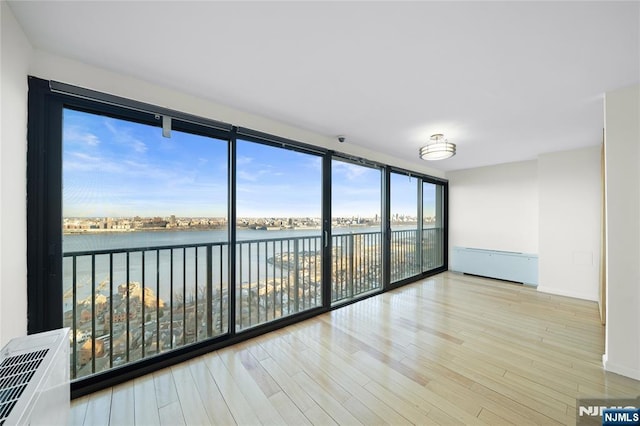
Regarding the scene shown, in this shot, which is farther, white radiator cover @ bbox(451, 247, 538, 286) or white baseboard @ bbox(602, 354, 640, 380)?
white radiator cover @ bbox(451, 247, 538, 286)

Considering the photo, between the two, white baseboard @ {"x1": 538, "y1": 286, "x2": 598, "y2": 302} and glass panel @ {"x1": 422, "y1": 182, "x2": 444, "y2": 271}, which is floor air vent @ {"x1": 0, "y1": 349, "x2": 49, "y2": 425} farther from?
white baseboard @ {"x1": 538, "y1": 286, "x2": 598, "y2": 302}

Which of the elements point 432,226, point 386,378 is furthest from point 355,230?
point 432,226

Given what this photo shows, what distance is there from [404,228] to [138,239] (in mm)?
4261

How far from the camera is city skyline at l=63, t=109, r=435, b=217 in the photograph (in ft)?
5.80

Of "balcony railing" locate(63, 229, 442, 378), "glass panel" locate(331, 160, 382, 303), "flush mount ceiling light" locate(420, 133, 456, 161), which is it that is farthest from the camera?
"glass panel" locate(331, 160, 382, 303)

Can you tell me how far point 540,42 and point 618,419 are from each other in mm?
2462

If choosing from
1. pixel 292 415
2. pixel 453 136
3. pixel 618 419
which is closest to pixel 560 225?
pixel 453 136

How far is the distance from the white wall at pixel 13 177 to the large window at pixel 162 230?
8cm

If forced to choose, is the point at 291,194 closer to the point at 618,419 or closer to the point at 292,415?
the point at 292,415

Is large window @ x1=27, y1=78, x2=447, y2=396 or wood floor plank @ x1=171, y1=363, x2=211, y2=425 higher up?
large window @ x1=27, y1=78, x2=447, y2=396

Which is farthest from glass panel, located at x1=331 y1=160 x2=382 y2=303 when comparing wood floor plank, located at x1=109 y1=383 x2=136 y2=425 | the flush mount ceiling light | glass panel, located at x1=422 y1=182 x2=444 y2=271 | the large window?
wood floor plank, located at x1=109 y1=383 x2=136 y2=425

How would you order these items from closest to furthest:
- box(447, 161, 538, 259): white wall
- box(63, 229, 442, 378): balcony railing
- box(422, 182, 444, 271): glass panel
→ box(63, 229, 442, 378): balcony railing
box(447, 161, 538, 259): white wall
box(422, 182, 444, 271): glass panel

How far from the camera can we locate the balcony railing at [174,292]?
1.88 metres

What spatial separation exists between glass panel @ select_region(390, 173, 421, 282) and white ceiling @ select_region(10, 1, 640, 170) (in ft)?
6.82
